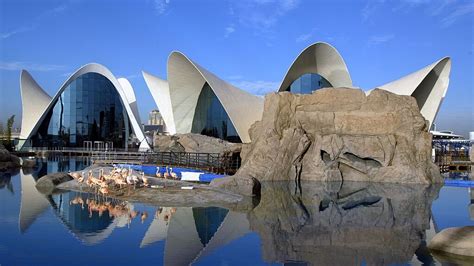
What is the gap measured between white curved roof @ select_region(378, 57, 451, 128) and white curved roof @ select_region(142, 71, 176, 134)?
18.2 meters

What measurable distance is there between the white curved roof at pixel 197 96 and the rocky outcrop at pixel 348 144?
11092 mm

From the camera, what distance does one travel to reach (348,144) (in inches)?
769

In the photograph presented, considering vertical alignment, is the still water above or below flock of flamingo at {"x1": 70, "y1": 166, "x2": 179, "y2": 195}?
below

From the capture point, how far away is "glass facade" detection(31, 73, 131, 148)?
44.8m

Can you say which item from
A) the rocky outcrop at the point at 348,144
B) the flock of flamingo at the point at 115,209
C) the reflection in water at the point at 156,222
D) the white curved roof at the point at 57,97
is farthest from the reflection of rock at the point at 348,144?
the white curved roof at the point at 57,97

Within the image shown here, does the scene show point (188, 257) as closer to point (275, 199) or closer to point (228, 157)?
point (275, 199)

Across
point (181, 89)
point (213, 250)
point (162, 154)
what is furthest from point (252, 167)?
point (181, 89)

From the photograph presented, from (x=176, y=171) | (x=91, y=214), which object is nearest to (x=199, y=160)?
(x=176, y=171)

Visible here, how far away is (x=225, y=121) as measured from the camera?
33.6 m

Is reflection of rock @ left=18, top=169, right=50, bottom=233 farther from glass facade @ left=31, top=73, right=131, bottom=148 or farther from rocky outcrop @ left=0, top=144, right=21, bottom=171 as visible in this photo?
glass facade @ left=31, top=73, right=131, bottom=148

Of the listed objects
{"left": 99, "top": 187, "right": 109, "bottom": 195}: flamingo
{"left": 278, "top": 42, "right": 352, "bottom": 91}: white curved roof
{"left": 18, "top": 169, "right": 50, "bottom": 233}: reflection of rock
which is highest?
{"left": 278, "top": 42, "right": 352, "bottom": 91}: white curved roof

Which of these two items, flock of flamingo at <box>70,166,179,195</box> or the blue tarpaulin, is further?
the blue tarpaulin

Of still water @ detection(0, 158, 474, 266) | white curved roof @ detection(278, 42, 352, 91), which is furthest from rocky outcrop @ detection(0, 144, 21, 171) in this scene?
white curved roof @ detection(278, 42, 352, 91)

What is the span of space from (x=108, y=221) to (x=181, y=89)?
27558mm
